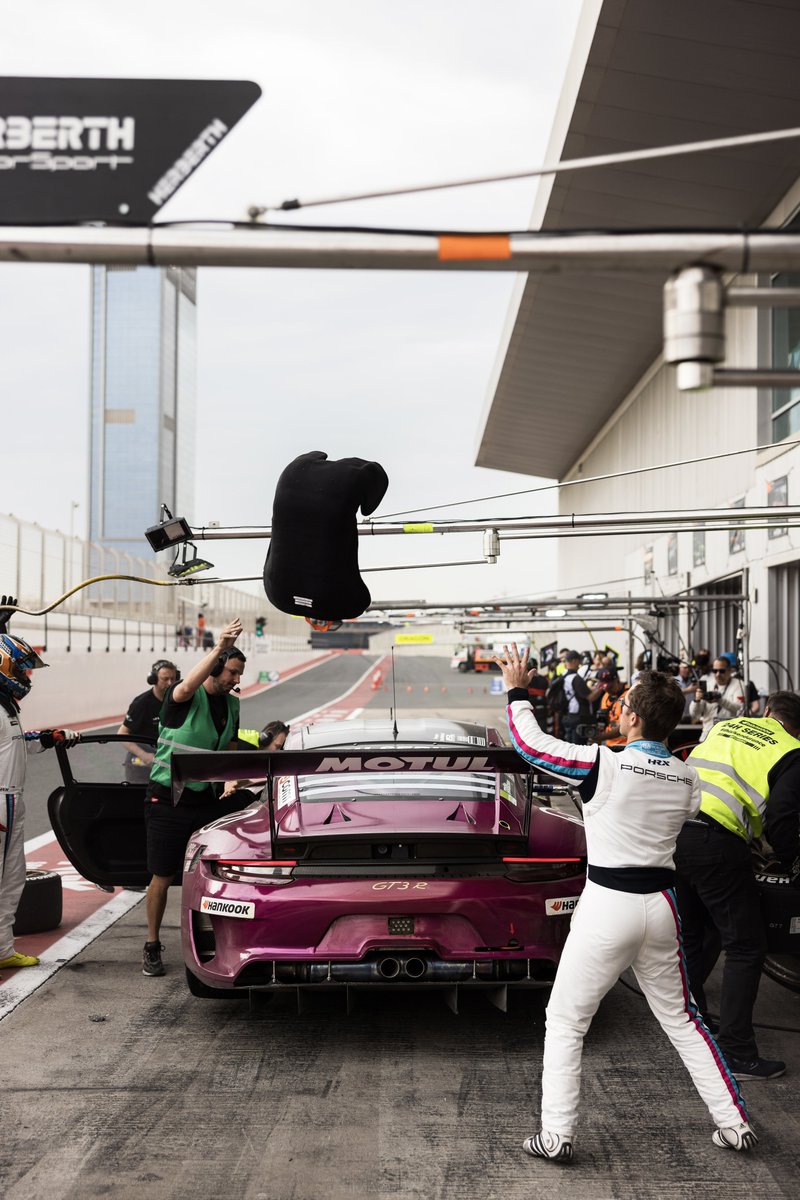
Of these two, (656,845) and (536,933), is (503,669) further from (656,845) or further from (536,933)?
(536,933)

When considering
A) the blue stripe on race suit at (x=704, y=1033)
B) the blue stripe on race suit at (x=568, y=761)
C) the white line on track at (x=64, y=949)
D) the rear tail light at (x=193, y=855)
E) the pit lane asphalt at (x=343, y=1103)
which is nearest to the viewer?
the pit lane asphalt at (x=343, y=1103)

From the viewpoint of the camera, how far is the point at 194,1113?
13.8ft

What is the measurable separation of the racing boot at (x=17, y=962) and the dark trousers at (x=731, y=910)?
11.6 feet

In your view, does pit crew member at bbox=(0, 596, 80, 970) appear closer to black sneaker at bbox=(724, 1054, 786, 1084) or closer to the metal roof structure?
black sneaker at bbox=(724, 1054, 786, 1084)

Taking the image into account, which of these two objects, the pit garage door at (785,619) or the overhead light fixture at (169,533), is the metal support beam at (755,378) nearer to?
the overhead light fixture at (169,533)

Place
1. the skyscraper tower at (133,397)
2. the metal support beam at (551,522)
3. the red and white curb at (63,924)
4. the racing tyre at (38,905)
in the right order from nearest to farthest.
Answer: the red and white curb at (63,924) → the racing tyre at (38,905) → the metal support beam at (551,522) → the skyscraper tower at (133,397)

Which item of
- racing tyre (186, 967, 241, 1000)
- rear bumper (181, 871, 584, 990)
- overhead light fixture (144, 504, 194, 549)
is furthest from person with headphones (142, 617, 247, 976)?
overhead light fixture (144, 504, 194, 549)

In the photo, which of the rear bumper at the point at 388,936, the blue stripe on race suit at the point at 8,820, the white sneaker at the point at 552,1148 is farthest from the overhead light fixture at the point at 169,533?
the white sneaker at the point at 552,1148

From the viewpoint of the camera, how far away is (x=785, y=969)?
6.09m

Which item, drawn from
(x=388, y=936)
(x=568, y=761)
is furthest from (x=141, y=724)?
(x=568, y=761)

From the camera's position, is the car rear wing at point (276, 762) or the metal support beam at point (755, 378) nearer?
the metal support beam at point (755, 378)

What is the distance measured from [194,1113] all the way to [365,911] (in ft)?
3.39

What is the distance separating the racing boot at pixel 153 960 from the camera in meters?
6.17

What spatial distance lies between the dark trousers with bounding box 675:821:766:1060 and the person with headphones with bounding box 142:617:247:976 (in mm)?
2533
